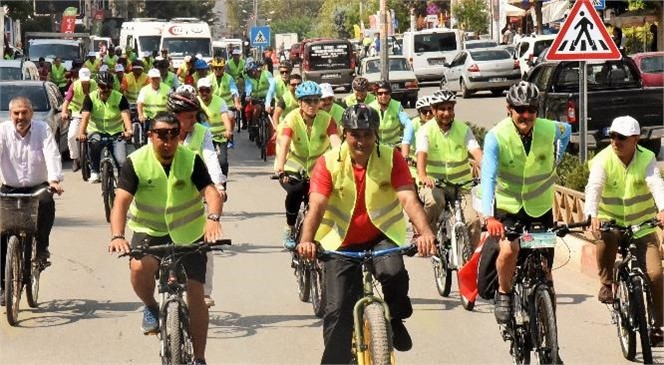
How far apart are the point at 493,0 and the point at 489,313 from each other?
203ft

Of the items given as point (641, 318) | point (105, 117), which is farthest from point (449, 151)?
point (105, 117)

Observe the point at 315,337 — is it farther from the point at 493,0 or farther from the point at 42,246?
the point at 493,0

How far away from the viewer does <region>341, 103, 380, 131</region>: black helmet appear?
8172 mm

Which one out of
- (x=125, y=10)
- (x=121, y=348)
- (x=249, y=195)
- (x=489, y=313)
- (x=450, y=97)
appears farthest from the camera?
(x=125, y=10)

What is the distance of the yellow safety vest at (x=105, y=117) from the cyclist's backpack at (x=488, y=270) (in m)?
9.18

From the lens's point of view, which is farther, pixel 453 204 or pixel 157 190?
pixel 453 204

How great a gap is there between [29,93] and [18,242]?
14.2 meters

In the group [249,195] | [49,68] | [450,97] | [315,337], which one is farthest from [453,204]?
[49,68]

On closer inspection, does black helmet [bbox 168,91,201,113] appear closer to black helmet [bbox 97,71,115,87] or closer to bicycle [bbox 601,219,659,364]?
bicycle [bbox 601,219,659,364]

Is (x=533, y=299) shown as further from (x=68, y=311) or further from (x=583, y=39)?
(x=583, y=39)

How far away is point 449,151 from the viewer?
508 inches

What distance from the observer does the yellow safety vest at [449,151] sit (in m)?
12.9

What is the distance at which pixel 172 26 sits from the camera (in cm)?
5144

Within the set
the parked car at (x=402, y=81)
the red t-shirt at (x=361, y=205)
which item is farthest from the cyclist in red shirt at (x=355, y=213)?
the parked car at (x=402, y=81)
